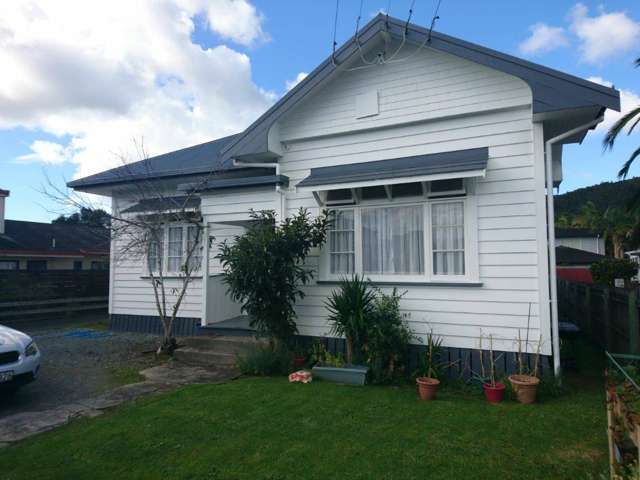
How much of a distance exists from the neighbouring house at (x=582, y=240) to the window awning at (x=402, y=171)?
124 feet

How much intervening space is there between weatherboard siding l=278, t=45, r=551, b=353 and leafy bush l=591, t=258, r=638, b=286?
50.1 feet

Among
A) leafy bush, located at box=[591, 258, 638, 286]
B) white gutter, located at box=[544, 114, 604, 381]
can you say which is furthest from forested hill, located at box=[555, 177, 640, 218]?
white gutter, located at box=[544, 114, 604, 381]

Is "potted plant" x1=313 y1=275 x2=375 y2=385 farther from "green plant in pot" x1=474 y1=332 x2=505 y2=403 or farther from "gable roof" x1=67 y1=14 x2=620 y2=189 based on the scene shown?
"gable roof" x1=67 y1=14 x2=620 y2=189

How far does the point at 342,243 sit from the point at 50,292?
12.5 meters

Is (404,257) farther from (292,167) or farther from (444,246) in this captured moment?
(292,167)

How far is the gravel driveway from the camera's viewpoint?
6066 millimetres

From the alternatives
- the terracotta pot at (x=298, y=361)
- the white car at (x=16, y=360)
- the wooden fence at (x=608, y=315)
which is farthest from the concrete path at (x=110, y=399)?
the wooden fence at (x=608, y=315)

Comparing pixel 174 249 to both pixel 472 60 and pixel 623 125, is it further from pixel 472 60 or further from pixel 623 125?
pixel 623 125

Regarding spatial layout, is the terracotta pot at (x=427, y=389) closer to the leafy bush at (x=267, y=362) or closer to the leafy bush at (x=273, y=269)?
the leafy bush at (x=267, y=362)

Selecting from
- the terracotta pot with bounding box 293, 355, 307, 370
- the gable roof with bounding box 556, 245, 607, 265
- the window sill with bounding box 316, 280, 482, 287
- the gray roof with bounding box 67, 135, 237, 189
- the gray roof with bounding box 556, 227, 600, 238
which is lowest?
the terracotta pot with bounding box 293, 355, 307, 370

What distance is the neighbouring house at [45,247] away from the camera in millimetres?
19547

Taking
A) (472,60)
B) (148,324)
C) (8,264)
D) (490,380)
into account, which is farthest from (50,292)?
(472,60)

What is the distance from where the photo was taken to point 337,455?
4012 mm

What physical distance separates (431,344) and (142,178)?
8096 millimetres
